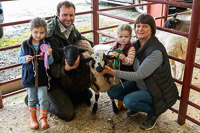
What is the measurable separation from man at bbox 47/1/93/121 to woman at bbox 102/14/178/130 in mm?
692

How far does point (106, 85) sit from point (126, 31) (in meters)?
0.73

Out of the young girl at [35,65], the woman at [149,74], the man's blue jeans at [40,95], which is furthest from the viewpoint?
the man's blue jeans at [40,95]

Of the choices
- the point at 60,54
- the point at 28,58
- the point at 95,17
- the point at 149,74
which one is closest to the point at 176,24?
the point at 95,17

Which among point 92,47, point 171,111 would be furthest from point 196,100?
point 92,47

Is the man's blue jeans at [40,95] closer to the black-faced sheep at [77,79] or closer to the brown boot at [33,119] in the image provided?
the brown boot at [33,119]

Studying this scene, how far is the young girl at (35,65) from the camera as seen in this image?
106 inches

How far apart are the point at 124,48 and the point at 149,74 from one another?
47 cm

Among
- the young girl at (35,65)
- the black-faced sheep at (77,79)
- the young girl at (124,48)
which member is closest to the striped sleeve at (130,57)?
the young girl at (124,48)

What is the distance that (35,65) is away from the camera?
2.78 metres

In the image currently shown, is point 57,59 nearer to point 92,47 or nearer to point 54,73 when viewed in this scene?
point 54,73

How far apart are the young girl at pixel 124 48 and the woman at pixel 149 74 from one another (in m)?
0.07

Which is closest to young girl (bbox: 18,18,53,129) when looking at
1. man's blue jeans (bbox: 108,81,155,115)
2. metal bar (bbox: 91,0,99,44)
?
man's blue jeans (bbox: 108,81,155,115)

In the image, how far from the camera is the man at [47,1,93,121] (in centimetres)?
295

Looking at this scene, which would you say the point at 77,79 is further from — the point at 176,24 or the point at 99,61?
the point at 176,24
